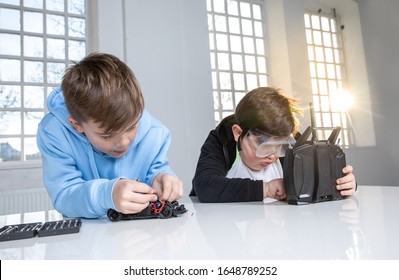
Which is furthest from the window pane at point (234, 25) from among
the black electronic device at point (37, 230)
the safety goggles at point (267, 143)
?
the black electronic device at point (37, 230)

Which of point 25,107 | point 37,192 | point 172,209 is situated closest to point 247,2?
point 25,107

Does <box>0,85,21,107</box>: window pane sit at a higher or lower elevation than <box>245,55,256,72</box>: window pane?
lower

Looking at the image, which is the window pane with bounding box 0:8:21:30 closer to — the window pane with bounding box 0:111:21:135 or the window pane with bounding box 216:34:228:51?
the window pane with bounding box 0:111:21:135

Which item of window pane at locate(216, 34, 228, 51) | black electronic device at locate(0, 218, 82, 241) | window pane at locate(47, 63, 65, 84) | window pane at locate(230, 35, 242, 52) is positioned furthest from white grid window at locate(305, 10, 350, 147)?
black electronic device at locate(0, 218, 82, 241)

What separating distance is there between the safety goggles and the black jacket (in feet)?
0.33

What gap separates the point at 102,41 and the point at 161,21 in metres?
0.52

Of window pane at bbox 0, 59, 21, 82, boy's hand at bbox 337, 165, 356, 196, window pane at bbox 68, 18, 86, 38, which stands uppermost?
window pane at bbox 68, 18, 86, 38

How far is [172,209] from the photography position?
586mm

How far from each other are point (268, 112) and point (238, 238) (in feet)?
1.97

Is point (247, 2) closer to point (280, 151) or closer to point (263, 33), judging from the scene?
point (263, 33)

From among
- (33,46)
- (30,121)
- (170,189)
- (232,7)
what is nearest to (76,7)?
(33,46)

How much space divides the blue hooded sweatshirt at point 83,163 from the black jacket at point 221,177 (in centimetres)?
13

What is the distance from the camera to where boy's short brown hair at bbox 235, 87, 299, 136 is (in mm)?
925

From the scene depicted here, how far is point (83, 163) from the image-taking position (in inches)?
29.8
